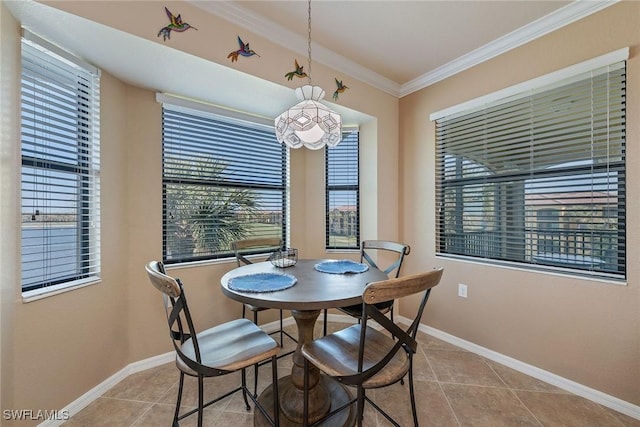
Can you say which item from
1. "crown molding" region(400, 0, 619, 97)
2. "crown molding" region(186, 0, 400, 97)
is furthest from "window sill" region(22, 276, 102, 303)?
"crown molding" region(400, 0, 619, 97)

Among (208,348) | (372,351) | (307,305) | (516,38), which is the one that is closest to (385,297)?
(307,305)

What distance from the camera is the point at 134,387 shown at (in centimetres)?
185

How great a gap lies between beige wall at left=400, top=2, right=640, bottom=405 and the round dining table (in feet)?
3.97

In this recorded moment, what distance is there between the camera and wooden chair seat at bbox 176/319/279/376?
125cm

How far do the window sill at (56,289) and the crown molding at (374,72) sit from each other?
78.0 inches

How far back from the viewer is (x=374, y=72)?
2627 millimetres

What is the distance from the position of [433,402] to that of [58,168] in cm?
285

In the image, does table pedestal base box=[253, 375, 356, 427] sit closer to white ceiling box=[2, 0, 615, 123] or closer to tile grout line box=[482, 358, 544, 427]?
tile grout line box=[482, 358, 544, 427]

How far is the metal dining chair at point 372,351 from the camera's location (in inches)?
42.3

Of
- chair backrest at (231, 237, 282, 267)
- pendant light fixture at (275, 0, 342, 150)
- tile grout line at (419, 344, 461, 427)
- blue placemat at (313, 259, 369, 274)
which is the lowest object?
tile grout line at (419, 344, 461, 427)

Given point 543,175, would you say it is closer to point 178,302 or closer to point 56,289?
point 178,302

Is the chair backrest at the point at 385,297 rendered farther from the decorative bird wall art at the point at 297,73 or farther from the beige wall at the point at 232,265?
the decorative bird wall art at the point at 297,73

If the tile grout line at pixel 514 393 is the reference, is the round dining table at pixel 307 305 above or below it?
above

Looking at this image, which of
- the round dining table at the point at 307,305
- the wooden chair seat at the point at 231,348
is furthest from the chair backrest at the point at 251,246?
the wooden chair seat at the point at 231,348
